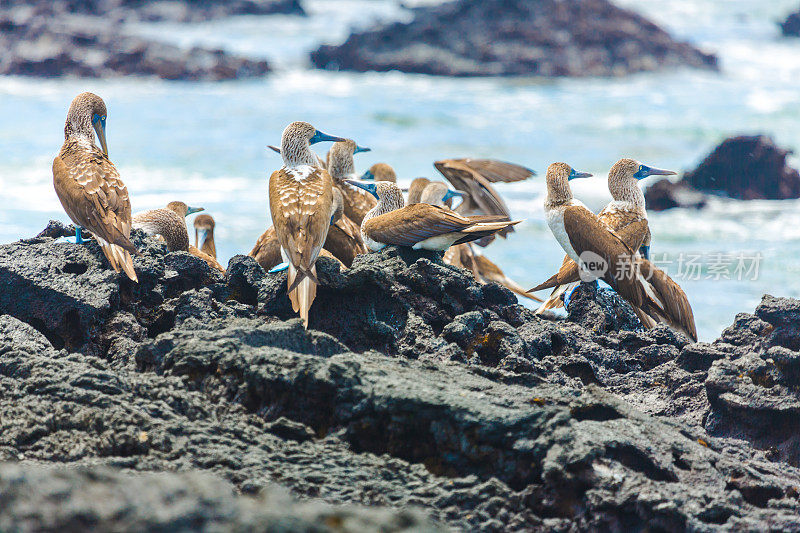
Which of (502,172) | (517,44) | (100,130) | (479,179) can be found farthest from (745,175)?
(517,44)

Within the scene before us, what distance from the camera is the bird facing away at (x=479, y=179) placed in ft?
30.4

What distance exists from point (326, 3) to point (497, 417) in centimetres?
4742

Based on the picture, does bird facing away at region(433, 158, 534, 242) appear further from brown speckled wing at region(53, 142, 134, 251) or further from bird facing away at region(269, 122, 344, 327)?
brown speckled wing at region(53, 142, 134, 251)

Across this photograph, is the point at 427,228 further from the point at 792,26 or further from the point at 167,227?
the point at 792,26

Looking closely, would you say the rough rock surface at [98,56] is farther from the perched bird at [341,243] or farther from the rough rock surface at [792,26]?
the rough rock surface at [792,26]

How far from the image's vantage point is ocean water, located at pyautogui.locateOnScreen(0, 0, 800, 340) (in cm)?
1331

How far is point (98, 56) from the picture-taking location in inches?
1147

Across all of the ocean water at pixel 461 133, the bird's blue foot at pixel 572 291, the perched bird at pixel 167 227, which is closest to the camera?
the bird's blue foot at pixel 572 291

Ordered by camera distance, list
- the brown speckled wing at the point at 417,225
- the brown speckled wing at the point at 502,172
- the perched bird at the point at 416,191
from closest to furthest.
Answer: the brown speckled wing at the point at 417,225 < the perched bird at the point at 416,191 < the brown speckled wing at the point at 502,172

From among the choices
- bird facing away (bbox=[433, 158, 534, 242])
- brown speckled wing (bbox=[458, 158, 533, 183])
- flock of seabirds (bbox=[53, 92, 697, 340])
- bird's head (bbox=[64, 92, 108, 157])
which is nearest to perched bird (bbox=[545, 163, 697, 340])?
flock of seabirds (bbox=[53, 92, 697, 340])

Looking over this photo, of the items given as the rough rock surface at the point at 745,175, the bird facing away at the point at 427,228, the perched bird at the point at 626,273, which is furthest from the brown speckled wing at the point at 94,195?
the rough rock surface at the point at 745,175

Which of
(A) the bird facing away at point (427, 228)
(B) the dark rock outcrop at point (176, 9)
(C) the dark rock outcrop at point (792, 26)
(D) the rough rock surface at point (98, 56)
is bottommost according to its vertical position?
(A) the bird facing away at point (427, 228)

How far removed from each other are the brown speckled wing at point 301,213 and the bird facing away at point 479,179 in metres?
3.05

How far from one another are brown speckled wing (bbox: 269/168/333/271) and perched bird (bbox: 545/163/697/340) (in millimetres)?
1937
